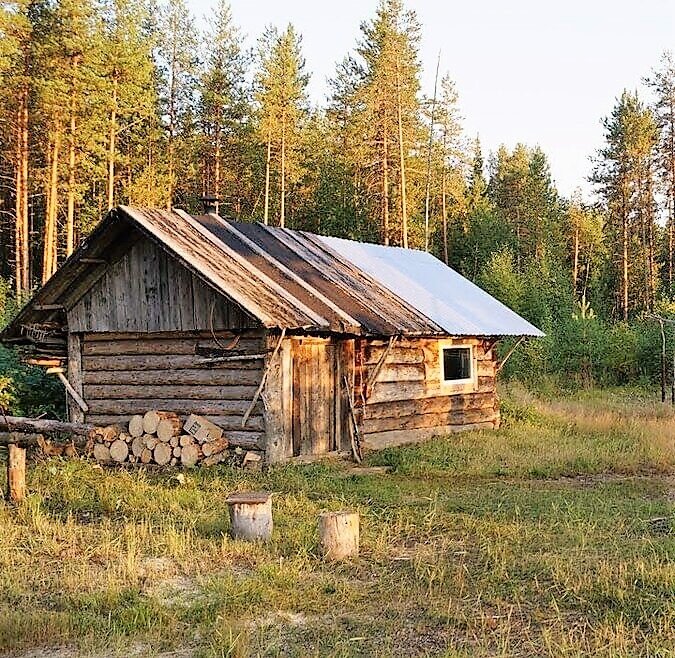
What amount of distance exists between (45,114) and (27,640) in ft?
86.0

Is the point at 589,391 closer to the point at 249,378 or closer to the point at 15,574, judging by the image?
the point at 249,378

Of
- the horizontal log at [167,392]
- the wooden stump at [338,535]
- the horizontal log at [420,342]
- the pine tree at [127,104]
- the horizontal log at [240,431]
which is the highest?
the pine tree at [127,104]

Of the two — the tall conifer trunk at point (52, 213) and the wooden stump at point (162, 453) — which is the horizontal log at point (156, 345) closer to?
the wooden stump at point (162, 453)

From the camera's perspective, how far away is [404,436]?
15953 millimetres

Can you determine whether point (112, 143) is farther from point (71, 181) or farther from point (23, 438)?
point (23, 438)

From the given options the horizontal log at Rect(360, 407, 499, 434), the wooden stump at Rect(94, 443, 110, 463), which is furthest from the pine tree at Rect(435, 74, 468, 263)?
the wooden stump at Rect(94, 443, 110, 463)

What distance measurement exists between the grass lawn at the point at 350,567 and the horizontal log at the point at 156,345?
2.14 meters

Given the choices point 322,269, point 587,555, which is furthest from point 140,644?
point 322,269

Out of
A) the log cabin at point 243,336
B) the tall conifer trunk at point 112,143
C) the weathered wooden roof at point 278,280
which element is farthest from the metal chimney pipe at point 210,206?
the tall conifer trunk at point 112,143

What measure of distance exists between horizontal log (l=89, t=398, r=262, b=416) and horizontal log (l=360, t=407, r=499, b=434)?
2.53 meters

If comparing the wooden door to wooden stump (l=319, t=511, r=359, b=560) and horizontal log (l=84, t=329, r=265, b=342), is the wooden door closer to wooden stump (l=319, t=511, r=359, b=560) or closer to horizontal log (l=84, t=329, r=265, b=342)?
horizontal log (l=84, t=329, r=265, b=342)

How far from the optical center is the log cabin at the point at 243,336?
13422 millimetres

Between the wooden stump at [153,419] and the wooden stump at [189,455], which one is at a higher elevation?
the wooden stump at [153,419]

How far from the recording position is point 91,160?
100 feet
